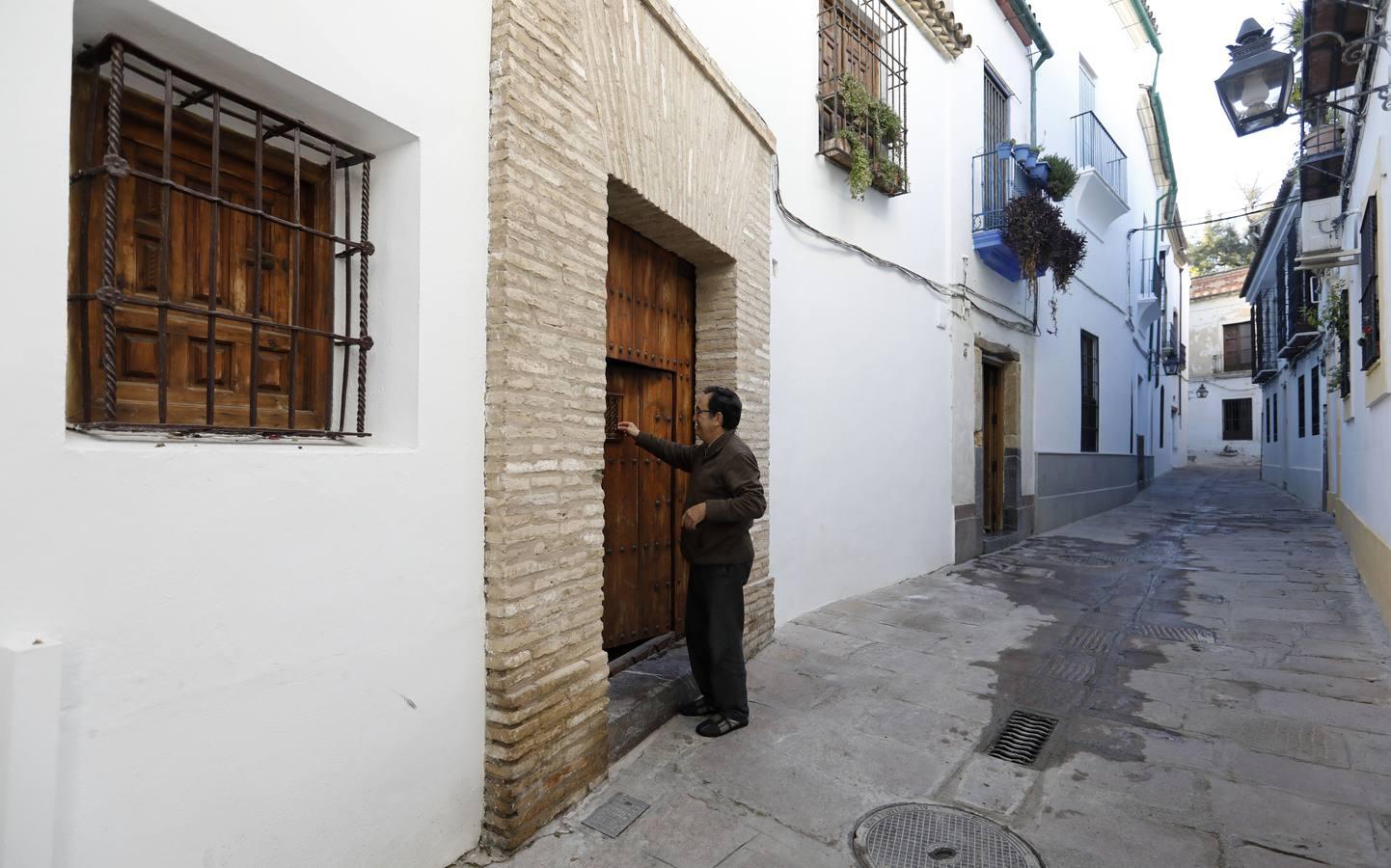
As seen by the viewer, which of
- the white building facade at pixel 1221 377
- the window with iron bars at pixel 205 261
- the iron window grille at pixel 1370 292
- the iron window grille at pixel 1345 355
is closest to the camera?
the window with iron bars at pixel 205 261

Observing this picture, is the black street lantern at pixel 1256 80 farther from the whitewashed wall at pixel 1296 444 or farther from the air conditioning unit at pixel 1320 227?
the whitewashed wall at pixel 1296 444

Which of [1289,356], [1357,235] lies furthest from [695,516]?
[1289,356]

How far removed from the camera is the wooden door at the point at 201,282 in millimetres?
1907

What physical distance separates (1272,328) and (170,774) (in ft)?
70.6

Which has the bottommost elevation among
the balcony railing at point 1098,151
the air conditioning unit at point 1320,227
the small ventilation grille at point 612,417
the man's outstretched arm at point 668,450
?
the man's outstretched arm at point 668,450

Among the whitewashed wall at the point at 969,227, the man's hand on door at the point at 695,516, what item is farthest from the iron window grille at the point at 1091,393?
the man's hand on door at the point at 695,516

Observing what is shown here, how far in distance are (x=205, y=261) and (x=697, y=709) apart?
2.69 metres

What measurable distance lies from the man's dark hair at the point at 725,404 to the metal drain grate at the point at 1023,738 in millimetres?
1814

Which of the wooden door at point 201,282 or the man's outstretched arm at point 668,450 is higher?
the wooden door at point 201,282

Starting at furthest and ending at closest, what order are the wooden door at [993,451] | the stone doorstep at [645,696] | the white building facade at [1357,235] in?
the wooden door at [993,451] → the white building facade at [1357,235] → the stone doorstep at [645,696]

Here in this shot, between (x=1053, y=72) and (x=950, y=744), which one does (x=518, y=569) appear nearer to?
(x=950, y=744)

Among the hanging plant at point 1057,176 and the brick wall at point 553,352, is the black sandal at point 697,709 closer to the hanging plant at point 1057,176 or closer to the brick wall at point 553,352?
the brick wall at point 553,352

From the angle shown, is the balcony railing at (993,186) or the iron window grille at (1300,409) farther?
the iron window grille at (1300,409)

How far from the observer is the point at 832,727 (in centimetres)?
359
